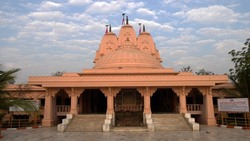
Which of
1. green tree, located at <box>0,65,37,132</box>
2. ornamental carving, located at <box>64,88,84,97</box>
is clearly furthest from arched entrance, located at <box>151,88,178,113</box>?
green tree, located at <box>0,65,37,132</box>

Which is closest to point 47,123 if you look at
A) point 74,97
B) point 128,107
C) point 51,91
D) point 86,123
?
point 51,91

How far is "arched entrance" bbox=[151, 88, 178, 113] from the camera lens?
2436cm

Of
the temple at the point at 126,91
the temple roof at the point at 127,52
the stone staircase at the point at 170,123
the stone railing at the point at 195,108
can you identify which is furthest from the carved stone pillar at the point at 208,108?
the temple roof at the point at 127,52

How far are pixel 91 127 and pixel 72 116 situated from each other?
245 cm

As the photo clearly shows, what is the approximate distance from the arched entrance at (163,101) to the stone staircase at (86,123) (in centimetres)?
826

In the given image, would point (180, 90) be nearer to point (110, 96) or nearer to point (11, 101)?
point (110, 96)

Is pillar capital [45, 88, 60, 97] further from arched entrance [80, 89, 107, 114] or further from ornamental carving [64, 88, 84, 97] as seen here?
arched entrance [80, 89, 107, 114]

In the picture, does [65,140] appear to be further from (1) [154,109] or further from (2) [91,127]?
(1) [154,109]

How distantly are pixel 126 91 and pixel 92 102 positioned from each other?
4275 millimetres

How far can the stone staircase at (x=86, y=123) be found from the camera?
54.0 ft

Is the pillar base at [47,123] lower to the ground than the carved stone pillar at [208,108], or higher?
lower

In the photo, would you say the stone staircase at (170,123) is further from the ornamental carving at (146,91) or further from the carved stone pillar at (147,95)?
the ornamental carving at (146,91)

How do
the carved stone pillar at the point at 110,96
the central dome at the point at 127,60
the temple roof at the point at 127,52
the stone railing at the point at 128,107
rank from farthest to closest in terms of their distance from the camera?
the temple roof at the point at 127,52, the central dome at the point at 127,60, the stone railing at the point at 128,107, the carved stone pillar at the point at 110,96

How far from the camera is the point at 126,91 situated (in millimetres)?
23125
